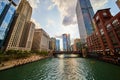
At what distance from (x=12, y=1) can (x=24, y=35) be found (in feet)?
187

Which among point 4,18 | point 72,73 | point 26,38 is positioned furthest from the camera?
point 26,38

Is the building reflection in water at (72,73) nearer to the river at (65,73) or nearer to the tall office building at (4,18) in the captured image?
the river at (65,73)

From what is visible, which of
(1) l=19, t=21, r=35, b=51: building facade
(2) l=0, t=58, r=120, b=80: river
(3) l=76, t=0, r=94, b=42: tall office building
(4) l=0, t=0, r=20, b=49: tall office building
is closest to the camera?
(2) l=0, t=58, r=120, b=80: river

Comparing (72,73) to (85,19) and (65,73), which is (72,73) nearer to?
(65,73)

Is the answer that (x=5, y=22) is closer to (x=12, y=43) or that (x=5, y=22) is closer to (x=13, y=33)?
(x=13, y=33)

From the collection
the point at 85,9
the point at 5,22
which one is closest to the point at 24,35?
the point at 5,22

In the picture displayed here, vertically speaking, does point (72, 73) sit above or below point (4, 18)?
below

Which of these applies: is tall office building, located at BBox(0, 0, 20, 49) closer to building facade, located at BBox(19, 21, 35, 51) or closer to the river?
building facade, located at BBox(19, 21, 35, 51)

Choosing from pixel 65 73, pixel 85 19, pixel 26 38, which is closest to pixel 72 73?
pixel 65 73

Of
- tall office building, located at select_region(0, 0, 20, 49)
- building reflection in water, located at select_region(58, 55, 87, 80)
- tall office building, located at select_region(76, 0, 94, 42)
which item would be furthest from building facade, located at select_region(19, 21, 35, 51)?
tall office building, located at select_region(76, 0, 94, 42)

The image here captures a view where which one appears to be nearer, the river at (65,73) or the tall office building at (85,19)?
the river at (65,73)

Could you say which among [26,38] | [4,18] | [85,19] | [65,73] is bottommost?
[65,73]

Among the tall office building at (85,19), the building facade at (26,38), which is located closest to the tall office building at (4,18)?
the building facade at (26,38)

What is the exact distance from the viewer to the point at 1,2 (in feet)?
277
